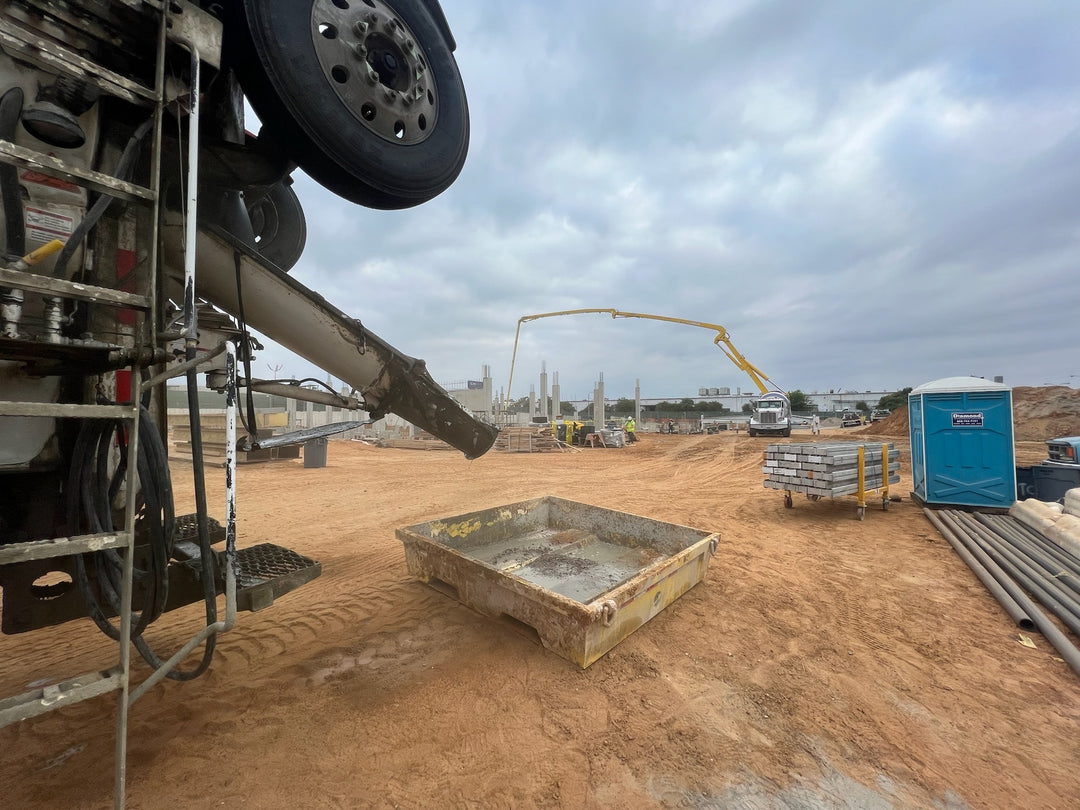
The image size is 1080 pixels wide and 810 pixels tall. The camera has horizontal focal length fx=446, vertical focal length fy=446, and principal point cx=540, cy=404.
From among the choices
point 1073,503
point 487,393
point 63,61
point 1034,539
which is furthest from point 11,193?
point 487,393

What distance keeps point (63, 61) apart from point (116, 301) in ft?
2.75

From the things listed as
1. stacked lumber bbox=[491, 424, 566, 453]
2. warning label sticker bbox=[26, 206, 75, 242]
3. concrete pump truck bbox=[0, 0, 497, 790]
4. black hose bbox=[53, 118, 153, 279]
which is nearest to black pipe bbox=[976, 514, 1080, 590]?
concrete pump truck bbox=[0, 0, 497, 790]

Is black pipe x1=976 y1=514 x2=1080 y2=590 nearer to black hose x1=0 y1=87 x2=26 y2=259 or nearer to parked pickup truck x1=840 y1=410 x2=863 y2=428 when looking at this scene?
black hose x1=0 y1=87 x2=26 y2=259

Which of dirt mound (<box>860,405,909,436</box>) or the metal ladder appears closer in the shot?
the metal ladder

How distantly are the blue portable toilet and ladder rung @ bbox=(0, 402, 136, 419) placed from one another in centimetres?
992

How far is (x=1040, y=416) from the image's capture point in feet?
74.0

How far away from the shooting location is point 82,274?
1.85 metres

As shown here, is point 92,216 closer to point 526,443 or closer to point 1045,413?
point 526,443

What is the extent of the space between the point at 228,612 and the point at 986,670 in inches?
192

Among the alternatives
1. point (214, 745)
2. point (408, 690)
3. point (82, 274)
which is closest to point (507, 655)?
point (408, 690)

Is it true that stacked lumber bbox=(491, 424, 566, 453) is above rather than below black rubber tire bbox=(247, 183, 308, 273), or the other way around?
below

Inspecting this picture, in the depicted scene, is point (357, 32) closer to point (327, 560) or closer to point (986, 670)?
point (327, 560)

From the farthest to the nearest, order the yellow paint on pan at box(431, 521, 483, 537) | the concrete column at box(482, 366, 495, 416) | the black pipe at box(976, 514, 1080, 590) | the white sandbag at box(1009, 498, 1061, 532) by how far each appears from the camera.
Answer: the concrete column at box(482, 366, 495, 416), the white sandbag at box(1009, 498, 1061, 532), the yellow paint on pan at box(431, 521, 483, 537), the black pipe at box(976, 514, 1080, 590)

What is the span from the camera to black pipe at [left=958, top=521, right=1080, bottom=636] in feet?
12.3
